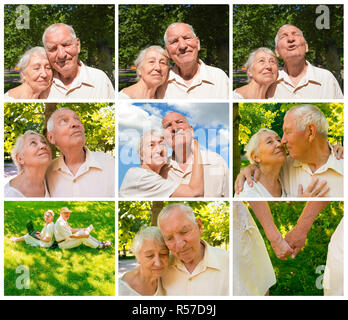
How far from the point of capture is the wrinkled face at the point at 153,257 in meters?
5.12

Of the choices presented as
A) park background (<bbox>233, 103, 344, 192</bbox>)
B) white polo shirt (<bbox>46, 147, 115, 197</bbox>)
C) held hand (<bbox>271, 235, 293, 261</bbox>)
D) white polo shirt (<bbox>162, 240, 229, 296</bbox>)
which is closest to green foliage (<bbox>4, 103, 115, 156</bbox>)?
white polo shirt (<bbox>46, 147, 115, 197</bbox>)

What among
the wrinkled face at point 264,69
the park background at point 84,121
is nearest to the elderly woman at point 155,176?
the park background at point 84,121

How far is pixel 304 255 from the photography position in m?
5.25

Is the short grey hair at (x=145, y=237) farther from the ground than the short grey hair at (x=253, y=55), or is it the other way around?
the short grey hair at (x=253, y=55)

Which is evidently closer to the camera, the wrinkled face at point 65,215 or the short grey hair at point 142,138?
the short grey hair at point 142,138

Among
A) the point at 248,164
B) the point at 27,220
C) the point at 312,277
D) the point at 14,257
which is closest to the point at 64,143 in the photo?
the point at 27,220

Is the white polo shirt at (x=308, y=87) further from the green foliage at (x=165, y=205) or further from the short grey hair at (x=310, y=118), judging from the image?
the green foliage at (x=165, y=205)

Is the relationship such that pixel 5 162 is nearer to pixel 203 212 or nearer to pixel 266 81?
pixel 203 212

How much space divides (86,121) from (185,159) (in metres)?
0.95

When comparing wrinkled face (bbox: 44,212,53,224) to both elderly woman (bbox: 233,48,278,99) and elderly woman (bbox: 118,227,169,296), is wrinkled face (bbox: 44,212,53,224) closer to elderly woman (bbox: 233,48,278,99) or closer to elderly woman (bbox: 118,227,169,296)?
elderly woman (bbox: 118,227,169,296)

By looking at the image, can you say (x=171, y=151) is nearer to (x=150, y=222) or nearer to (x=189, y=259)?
(x=150, y=222)

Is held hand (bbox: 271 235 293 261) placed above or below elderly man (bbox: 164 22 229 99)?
below

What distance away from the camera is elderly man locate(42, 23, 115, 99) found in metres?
5.13

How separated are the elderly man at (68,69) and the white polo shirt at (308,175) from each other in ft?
5.62
